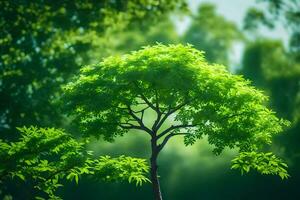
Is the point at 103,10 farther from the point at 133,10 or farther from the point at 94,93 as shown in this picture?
the point at 94,93

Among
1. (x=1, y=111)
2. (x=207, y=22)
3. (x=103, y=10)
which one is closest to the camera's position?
(x=1, y=111)

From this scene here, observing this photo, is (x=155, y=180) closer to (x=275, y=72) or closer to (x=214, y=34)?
(x=275, y=72)

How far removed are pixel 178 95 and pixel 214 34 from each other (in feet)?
144

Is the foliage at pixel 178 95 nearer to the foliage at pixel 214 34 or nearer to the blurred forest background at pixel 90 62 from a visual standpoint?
the blurred forest background at pixel 90 62

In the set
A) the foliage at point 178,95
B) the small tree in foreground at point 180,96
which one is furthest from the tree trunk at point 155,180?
the foliage at point 178,95

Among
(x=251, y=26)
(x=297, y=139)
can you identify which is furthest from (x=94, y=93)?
(x=251, y=26)

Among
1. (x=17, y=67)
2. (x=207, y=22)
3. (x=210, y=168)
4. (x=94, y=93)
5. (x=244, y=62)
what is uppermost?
(x=207, y=22)

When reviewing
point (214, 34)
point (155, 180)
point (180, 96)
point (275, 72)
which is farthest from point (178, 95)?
point (214, 34)

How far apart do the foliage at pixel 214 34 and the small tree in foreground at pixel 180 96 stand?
4200cm

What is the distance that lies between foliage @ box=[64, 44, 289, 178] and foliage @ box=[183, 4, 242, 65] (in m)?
42.1

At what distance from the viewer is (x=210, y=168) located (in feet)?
87.2

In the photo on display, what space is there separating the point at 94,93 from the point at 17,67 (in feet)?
45.9

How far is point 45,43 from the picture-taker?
83.1ft

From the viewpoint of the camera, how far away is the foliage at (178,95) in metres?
11.3
